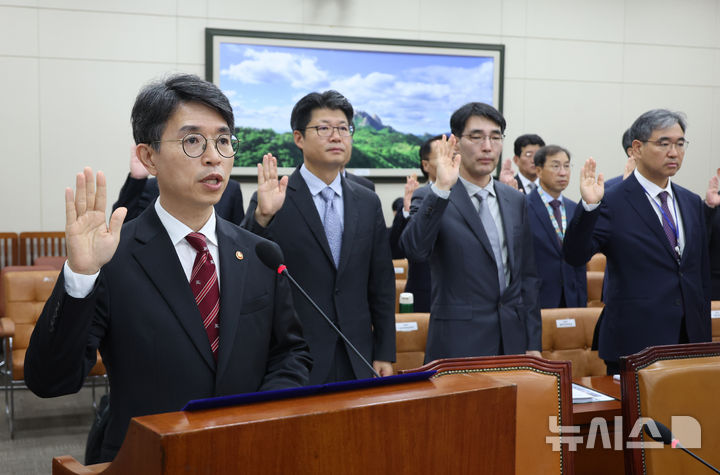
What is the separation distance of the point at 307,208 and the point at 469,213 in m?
0.63

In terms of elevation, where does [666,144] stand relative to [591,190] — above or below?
above

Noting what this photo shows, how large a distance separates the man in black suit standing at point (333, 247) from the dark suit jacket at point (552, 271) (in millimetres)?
2128

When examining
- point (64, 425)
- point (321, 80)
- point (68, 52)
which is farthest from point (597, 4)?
point (64, 425)

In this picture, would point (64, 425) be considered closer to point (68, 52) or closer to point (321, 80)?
point (68, 52)

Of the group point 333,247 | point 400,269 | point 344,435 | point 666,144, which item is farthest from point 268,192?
point 400,269

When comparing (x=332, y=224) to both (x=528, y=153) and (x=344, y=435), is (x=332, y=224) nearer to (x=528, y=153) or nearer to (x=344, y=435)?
(x=344, y=435)

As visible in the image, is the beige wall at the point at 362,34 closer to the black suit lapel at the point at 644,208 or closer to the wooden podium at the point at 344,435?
the black suit lapel at the point at 644,208

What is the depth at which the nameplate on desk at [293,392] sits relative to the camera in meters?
1.08

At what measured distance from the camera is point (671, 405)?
6.55 ft

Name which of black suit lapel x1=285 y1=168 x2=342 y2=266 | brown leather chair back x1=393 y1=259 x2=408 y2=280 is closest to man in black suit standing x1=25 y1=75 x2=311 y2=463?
black suit lapel x1=285 y1=168 x2=342 y2=266

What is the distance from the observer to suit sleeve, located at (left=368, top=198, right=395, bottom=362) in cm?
287

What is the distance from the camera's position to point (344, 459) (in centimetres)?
109

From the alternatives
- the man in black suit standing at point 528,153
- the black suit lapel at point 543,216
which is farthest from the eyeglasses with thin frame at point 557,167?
the man in black suit standing at point 528,153

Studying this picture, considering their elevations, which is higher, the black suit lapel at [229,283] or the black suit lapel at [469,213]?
the black suit lapel at [469,213]
